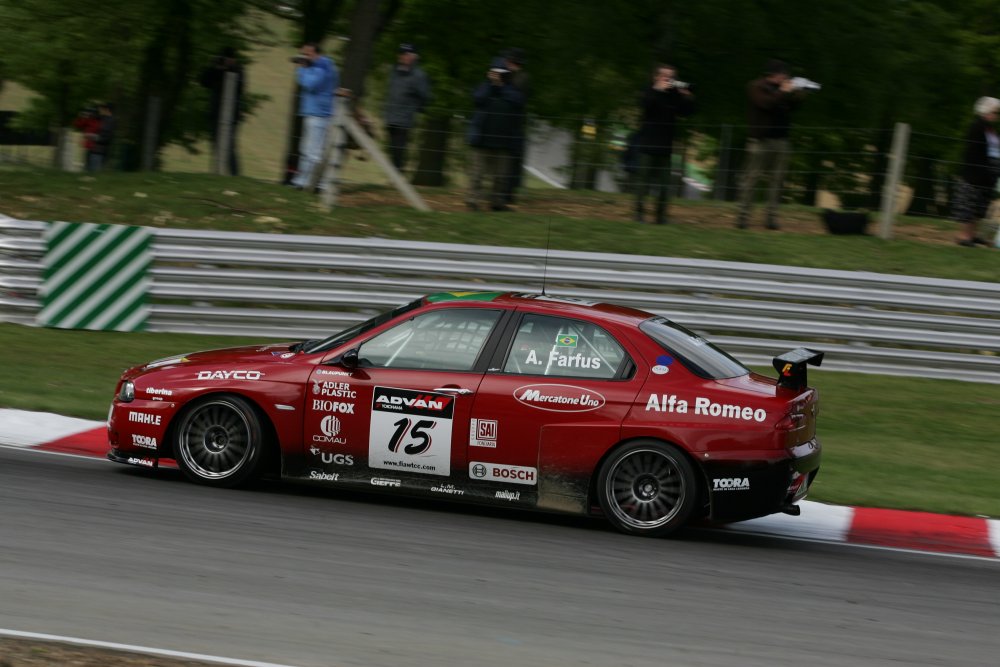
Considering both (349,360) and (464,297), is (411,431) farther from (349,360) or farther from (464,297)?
(464,297)

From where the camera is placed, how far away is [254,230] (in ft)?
51.5

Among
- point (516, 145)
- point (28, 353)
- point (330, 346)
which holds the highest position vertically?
point (516, 145)

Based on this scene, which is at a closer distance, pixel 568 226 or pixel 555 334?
pixel 555 334

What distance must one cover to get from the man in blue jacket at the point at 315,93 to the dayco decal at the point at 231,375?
8780 millimetres

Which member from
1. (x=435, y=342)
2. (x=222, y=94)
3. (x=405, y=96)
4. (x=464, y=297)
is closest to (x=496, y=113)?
(x=405, y=96)

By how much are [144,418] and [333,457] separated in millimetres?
1278

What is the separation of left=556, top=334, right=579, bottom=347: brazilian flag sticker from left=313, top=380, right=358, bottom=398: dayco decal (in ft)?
4.35

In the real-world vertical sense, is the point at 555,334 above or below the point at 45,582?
above

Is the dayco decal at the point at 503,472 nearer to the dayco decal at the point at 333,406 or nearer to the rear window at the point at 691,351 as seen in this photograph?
the dayco decal at the point at 333,406

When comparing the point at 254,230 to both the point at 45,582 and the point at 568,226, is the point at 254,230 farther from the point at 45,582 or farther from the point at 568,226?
the point at 45,582

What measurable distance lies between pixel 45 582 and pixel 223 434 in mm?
2329

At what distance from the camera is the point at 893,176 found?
16078mm

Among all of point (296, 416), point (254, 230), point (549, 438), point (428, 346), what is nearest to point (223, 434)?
point (296, 416)

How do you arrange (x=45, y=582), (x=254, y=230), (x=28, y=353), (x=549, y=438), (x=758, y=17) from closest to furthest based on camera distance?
(x=45, y=582), (x=549, y=438), (x=28, y=353), (x=254, y=230), (x=758, y=17)
